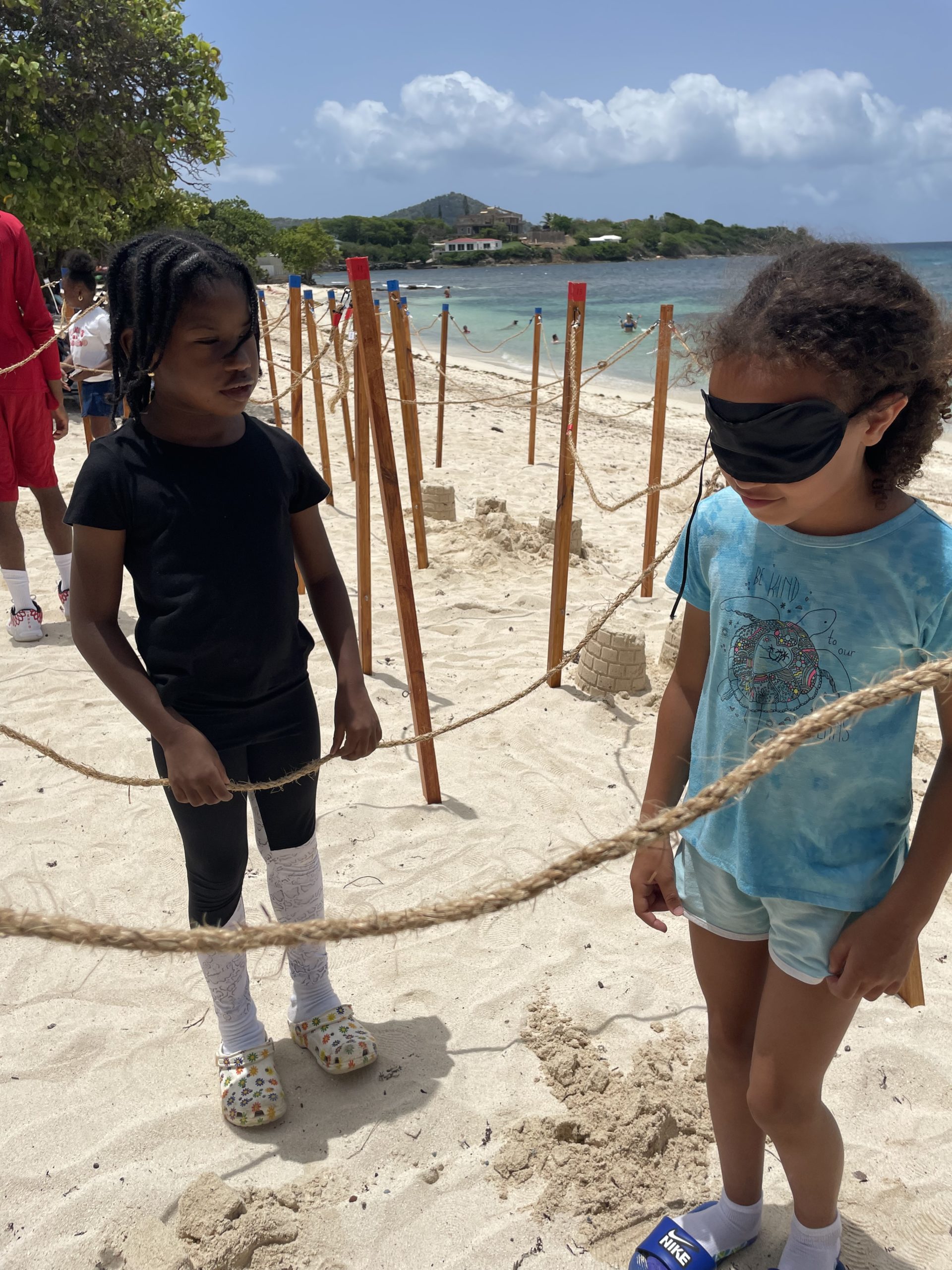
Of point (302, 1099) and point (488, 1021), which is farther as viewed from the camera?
point (488, 1021)

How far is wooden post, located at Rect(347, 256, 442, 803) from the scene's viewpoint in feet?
9.80

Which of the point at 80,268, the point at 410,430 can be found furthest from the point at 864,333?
the point at 80,268

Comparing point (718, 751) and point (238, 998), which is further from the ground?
point (718, 751)

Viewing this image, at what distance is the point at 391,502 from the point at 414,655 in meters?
0.55

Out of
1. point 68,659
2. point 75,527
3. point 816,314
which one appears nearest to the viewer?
point 816,314

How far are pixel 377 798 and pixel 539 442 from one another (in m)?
8.18

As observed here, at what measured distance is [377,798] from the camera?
318cm

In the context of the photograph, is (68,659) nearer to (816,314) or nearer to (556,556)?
(556,556)

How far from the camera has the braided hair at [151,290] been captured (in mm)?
1565

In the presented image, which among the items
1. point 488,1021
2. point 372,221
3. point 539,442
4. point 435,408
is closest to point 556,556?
point 488,1021

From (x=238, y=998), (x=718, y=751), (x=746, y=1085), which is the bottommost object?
(x=238, y=998)

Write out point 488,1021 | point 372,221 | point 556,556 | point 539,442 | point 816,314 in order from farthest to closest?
point 372,221 < point 539,442 < point 556,556 < point 488,1021 < point 816,314

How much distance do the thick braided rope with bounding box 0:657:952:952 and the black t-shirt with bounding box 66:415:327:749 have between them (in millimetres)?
678

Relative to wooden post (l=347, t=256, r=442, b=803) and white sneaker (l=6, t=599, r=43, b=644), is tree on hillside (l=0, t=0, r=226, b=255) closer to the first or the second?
white sneaker (l=6, t=599, r=43, b=644)
